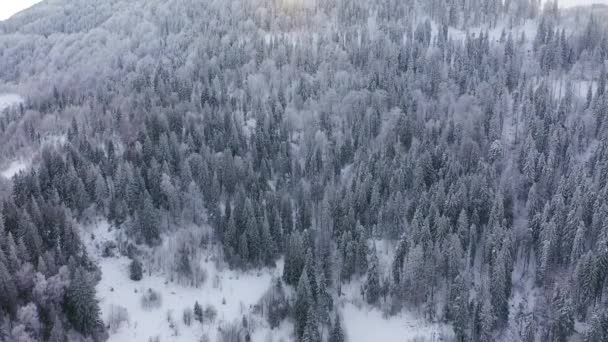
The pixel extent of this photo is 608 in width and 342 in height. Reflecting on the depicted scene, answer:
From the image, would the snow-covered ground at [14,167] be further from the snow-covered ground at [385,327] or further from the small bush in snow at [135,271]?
the snow-covered ground at [385,327]

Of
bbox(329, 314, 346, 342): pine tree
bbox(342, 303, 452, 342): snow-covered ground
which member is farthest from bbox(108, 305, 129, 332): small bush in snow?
bbox(342, 303, 452, 342): snow-covered ground

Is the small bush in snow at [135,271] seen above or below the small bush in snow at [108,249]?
below

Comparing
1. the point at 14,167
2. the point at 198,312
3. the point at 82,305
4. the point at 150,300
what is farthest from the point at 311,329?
the point at 14,167

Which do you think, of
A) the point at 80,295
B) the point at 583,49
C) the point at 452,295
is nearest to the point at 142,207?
the point at 80,295

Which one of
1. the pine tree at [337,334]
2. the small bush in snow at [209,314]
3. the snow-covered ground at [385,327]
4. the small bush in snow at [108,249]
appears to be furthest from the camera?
the small bush in snow at [108,249]

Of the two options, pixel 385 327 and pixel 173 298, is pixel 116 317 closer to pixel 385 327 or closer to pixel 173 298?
pixel 173 298

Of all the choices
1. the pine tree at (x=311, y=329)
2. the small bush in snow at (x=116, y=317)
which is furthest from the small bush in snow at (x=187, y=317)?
the pine tree at (x=311, y=329)

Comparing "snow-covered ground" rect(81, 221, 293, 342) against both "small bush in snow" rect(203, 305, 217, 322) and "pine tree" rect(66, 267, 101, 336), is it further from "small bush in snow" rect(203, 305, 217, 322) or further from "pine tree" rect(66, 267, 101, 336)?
"pine tree" rect(66, 267, 101, 336)

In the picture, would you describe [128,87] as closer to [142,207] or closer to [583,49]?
[142,207]
